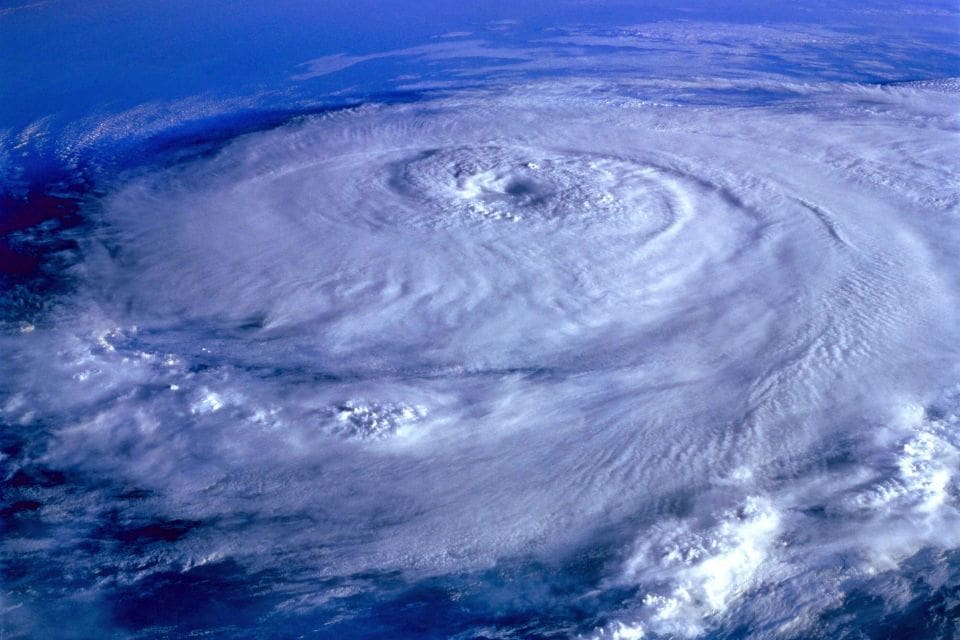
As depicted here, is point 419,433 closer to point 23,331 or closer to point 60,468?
point 60,468

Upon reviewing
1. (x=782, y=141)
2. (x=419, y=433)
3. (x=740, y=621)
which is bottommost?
(x=740, y=621)

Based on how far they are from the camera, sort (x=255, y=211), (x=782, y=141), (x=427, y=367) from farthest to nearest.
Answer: (x=782, y=141), (x=255, y=211), (x=427, y=367)

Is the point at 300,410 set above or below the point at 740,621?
above

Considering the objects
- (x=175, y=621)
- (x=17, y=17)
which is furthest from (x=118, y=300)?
(x=17, y=17)

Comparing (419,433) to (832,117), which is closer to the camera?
(419,433)

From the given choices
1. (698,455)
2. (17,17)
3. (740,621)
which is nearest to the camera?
(740,621)

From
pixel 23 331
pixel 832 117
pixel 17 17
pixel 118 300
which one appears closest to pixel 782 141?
pixel 832 117
